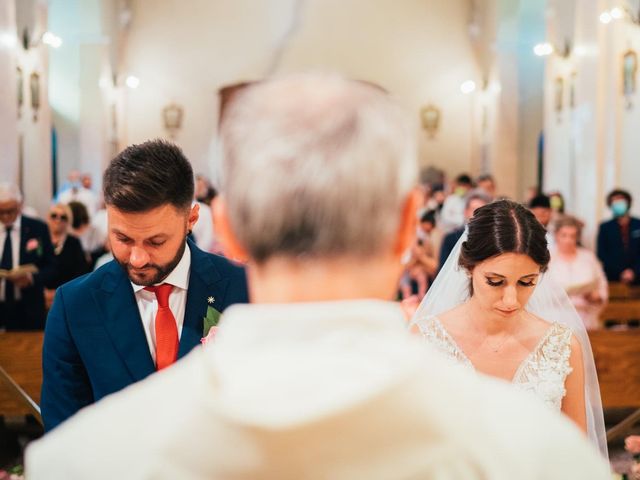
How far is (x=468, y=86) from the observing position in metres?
20.2

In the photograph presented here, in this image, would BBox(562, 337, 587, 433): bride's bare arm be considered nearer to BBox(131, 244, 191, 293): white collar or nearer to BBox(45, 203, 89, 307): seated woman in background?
BBox(131, 244, 191, 293): white collar

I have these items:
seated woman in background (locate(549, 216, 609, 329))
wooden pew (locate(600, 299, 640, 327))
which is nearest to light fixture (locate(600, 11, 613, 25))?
wooden pew (locate(600, 299, 640, 327))

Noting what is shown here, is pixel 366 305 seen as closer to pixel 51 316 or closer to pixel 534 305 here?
pixel 51 316

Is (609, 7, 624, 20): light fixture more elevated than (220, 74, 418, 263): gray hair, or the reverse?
(609, 7, 624, 20): light fixture

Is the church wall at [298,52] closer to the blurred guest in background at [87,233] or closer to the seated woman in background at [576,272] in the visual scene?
the blurred guest in background at [87,233]

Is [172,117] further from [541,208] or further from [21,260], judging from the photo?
[541,208]

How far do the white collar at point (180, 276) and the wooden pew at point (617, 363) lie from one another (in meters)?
3.93

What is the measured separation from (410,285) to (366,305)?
24.0 ft

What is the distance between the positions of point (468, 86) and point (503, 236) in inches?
703

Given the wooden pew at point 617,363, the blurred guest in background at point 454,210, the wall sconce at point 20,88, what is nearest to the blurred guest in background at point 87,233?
the wall sconce at point 20,88

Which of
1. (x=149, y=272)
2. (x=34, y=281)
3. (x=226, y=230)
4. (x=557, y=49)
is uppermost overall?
(x=557, y=49)

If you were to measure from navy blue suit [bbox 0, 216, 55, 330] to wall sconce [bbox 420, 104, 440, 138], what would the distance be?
47.6 ft

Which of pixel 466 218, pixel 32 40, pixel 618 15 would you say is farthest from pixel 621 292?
pixel 32 40

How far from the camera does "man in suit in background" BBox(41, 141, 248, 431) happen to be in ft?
7.14
